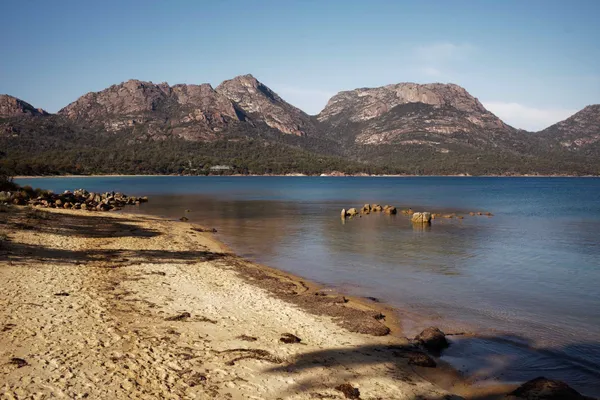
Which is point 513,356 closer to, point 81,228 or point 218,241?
point 218,241

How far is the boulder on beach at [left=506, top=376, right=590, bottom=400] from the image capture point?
811 centimetres

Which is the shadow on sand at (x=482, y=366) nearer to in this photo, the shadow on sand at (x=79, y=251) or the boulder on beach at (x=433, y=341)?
the boulder on beach at (x=433, y=341)

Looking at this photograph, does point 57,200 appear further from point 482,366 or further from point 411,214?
point 482,366

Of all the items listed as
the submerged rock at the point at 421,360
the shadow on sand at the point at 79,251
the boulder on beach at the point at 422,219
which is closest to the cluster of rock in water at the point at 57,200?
the shadow on sand at the point at 79,251

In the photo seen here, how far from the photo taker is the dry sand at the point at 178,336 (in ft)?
26.8

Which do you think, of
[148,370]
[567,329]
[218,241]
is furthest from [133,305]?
[218,241]

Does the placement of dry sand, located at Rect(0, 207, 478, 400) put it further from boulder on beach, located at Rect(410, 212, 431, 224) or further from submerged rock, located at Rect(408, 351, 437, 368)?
boulder on beach, located at Rect(410, 212, 431, 224)

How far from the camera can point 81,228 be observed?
29250mm

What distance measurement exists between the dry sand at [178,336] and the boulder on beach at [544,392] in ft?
5.10

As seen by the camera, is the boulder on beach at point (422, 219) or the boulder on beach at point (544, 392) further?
the boulder on beach at point (422, 219)

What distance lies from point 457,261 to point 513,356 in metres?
13.1

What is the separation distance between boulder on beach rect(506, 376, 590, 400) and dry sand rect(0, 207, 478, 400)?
5.10ft

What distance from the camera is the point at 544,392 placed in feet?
26.8

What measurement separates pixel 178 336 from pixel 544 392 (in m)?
8.25
